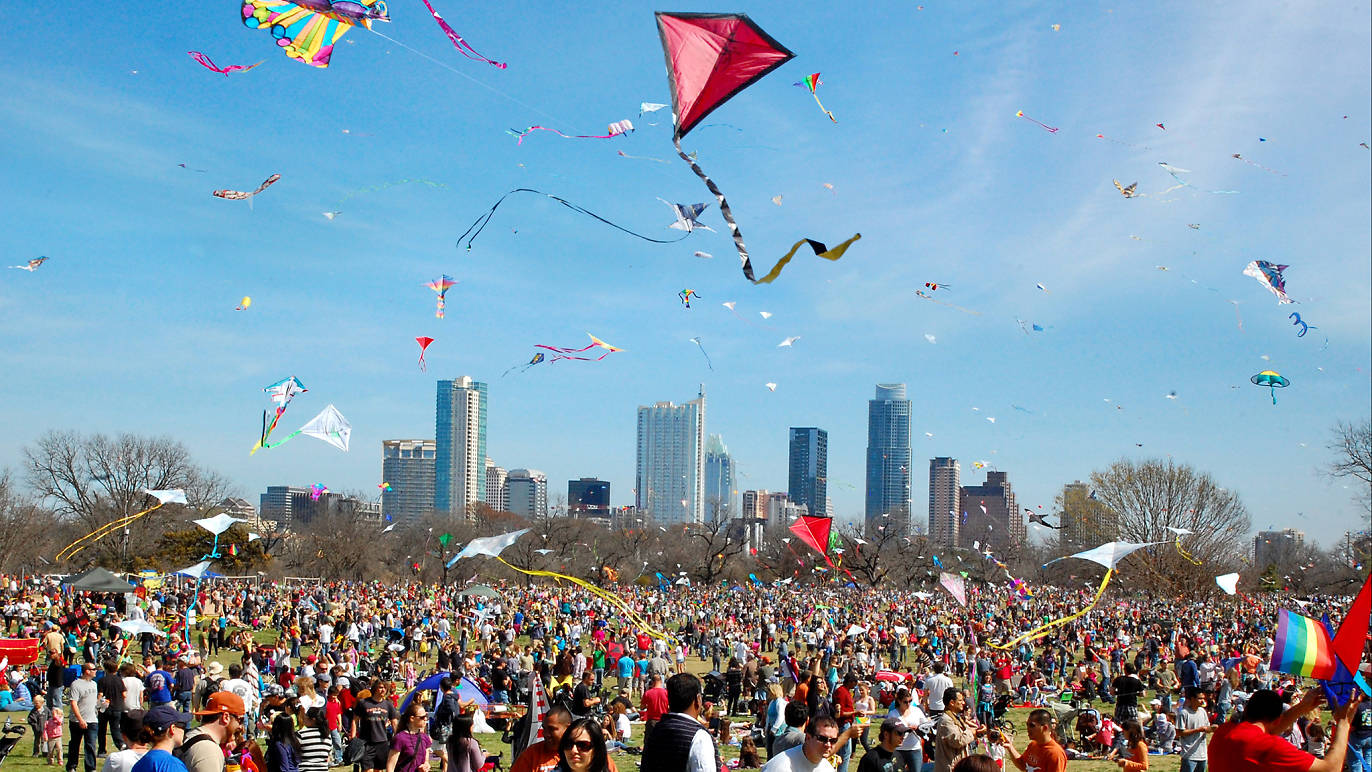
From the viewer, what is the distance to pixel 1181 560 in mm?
44344

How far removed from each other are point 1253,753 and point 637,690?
14.2 metres

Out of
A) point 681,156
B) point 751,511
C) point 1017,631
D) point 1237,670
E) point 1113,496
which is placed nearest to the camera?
point 681,156

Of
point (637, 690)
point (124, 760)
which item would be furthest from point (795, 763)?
point (637, 690)

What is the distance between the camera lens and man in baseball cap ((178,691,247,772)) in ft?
17.2

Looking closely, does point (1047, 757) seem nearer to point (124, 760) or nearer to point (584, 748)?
point (584, 748)

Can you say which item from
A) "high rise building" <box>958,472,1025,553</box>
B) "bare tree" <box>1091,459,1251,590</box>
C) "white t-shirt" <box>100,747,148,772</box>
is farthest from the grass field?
"high rise building" <box>958,472,1025,553</box>

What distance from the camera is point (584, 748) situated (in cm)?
437

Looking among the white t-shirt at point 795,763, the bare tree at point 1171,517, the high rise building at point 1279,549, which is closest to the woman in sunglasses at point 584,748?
the white t-shirt at point 795,763

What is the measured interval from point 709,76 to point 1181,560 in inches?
1725

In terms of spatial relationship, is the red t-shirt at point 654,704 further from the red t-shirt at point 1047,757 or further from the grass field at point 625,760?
the red t-shirt at point 1047,757

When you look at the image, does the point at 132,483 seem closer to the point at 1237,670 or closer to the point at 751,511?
the point at 1237,670

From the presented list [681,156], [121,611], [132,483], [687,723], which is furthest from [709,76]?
[132,483]

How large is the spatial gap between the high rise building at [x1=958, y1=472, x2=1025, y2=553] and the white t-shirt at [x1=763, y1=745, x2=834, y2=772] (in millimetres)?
70495

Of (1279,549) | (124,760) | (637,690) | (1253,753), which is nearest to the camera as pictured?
(1253,753)
